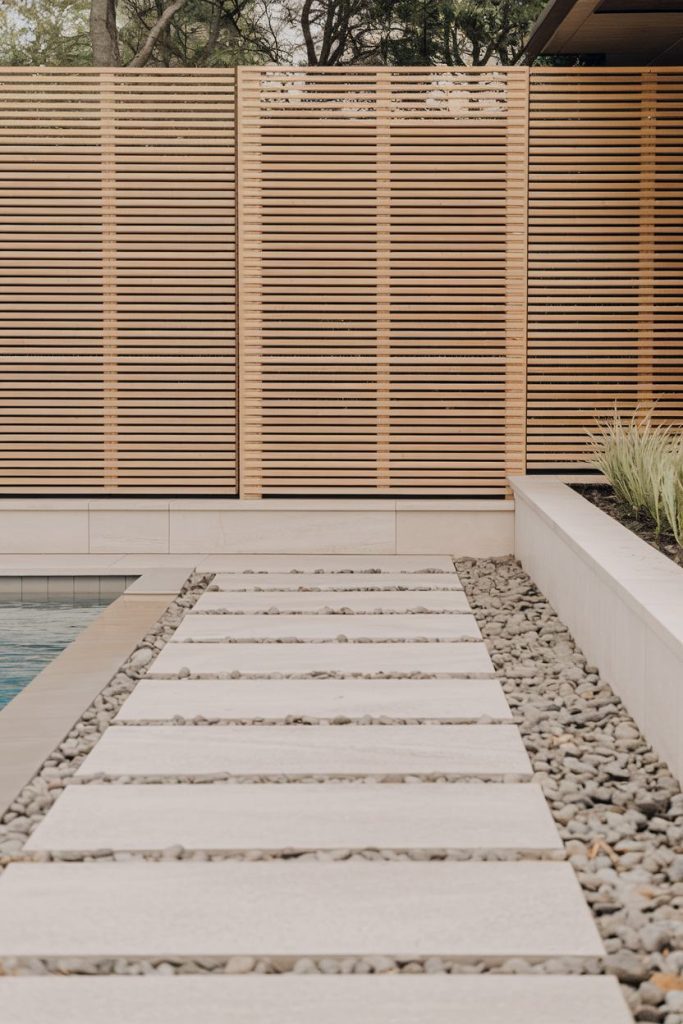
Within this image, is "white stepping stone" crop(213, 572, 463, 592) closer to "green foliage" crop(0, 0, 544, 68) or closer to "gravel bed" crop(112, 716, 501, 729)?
"gravel bed" crop(112, 716, 501, 729)

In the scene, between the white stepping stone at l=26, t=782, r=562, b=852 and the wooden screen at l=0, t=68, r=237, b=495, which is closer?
the white stepping stone at l=26, t=782, r=562, b=852

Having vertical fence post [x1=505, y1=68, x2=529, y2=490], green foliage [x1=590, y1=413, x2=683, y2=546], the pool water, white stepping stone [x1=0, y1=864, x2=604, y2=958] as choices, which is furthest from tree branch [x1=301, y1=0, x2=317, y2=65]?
white stepping stone [x1=0, y1=864, x2=604, y2=958]

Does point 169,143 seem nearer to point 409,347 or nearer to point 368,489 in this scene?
point 409,347

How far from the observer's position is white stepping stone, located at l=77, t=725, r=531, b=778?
3684mm

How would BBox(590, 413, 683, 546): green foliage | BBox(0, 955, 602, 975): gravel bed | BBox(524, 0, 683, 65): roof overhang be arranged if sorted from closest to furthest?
BBox(0, 955, 602, 975): gravel bed
BBox(590, 413, 683, 546): green foliage
BBox(524, 0, 683, 65): roof overhang

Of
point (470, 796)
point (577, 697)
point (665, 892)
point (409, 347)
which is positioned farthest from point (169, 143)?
point (665, 892)

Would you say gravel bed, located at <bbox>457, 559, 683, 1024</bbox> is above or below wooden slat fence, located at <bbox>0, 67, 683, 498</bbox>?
below

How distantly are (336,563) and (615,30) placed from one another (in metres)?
3.50

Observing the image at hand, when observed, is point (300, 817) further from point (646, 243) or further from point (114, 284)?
point (646, 243)

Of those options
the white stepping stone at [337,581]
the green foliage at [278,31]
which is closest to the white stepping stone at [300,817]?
the white stepping stone at [337,581]

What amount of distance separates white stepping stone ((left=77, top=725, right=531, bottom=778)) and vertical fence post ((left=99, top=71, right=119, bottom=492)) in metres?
4.16

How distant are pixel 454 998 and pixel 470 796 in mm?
1154

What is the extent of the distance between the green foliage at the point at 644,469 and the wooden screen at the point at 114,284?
91.3 inches

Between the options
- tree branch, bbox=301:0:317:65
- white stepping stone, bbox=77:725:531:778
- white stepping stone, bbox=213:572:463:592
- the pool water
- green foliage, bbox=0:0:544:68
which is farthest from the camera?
tree branch, bbox=301:0:317:65
